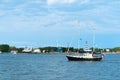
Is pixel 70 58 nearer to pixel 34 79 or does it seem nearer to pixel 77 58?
pixel 77 58

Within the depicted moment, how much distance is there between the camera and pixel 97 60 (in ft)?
587

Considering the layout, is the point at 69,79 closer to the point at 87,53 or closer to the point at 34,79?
the point at 34,79

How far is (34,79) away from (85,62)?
9122cm

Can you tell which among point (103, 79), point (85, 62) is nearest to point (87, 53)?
point (85, 62)

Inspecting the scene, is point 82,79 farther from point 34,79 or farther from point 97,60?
point 97,60

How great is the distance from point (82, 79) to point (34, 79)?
9.47 m

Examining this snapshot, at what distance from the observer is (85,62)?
565 feet

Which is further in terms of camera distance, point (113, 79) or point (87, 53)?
point (87, 53)


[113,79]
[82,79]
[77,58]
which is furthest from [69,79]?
[77,58]

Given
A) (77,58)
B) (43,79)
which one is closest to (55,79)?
(43,79)

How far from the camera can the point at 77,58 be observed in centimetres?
17062

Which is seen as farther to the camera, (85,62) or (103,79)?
(85,62)

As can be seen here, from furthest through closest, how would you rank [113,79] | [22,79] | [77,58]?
[77,58] < [113,79] < [22,79]

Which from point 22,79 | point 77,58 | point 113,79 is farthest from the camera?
point 77,58
